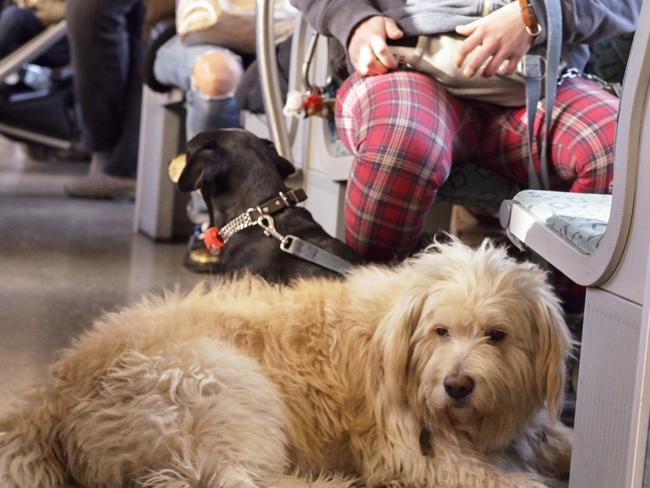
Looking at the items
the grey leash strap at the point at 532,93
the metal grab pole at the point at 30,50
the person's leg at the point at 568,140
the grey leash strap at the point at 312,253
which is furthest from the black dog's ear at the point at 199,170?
the metal grab pole at the point at 30,50

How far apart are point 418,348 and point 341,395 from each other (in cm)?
17

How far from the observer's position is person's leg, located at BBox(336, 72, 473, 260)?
2.21 m

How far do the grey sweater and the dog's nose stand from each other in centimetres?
88

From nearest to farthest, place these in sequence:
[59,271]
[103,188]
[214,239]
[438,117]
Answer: [438,117] → [214,239] → [59,271] → [103,188]

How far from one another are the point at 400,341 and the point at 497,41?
77 cm

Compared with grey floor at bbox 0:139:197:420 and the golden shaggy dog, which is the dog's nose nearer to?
the golden shaggy dog

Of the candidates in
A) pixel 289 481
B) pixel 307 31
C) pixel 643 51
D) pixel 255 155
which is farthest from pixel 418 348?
pixel 307 31

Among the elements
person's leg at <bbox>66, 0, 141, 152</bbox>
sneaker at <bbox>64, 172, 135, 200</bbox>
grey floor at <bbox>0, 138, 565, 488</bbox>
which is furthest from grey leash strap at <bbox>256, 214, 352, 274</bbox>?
sneaker at <bbox>64, 172, 135, 200</bbox>

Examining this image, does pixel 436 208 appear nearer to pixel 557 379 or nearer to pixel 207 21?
pixel 207 21

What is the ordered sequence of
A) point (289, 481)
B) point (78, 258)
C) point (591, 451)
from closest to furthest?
1. point (591, 451)
2. point (289, 481)
3. point (78, 258)

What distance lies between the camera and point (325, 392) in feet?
5.82

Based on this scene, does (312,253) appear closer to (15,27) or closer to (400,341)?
(400,341)

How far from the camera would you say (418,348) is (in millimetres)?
1678

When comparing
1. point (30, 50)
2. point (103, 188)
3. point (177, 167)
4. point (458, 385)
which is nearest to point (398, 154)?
point (458, 385)
